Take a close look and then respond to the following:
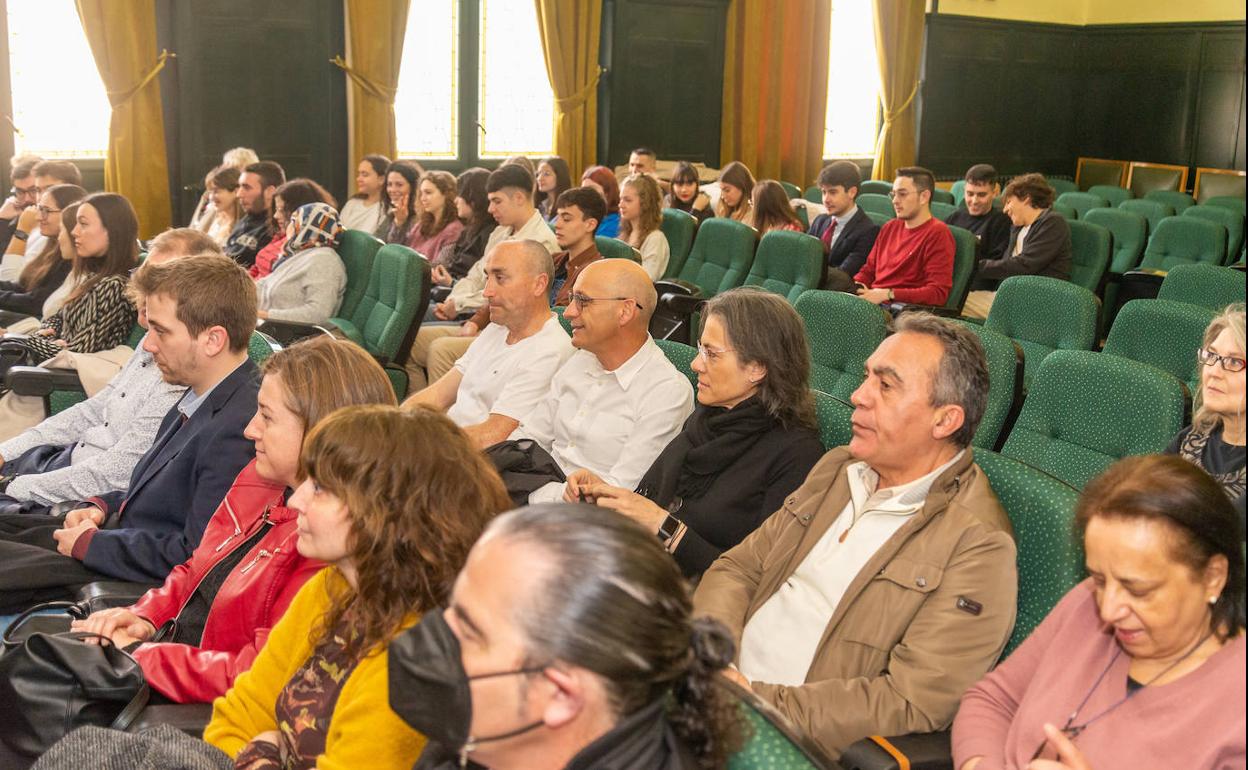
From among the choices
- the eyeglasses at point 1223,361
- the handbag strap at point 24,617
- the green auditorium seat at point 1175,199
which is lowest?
the handbag strap at point 24,617

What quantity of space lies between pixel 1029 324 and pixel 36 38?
671 cm

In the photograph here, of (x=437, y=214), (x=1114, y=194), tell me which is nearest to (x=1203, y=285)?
(x=437, y=214)

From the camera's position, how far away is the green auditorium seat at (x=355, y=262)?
207 inches

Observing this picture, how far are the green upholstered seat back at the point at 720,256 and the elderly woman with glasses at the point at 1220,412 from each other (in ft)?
10.5

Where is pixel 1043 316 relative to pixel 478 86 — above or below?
below

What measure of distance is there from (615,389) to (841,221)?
387 cm

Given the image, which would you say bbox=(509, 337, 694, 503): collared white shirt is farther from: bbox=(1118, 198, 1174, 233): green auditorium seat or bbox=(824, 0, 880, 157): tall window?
bbox=(824, 0, 880, 157): tall window

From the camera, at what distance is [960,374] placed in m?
2.18

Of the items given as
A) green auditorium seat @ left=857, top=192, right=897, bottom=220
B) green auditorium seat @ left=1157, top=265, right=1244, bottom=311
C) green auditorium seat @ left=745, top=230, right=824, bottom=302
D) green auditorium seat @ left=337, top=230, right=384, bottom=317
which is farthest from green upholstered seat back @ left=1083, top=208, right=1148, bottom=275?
green auditorium seat @ left=337, top=230, right=384, bottom=317

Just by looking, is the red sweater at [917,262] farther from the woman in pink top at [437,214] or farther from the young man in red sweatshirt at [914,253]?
the woman in pink top at [437,214]

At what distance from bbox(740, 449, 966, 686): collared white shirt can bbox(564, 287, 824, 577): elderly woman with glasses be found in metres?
Result: 0.31

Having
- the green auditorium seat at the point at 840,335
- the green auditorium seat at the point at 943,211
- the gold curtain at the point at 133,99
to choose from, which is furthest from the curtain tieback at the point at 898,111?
the green auditorium seat at the point at 840,335

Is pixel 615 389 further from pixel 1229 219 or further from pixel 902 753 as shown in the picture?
pixel 1229 219

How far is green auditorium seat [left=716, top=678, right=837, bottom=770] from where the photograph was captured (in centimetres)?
127
